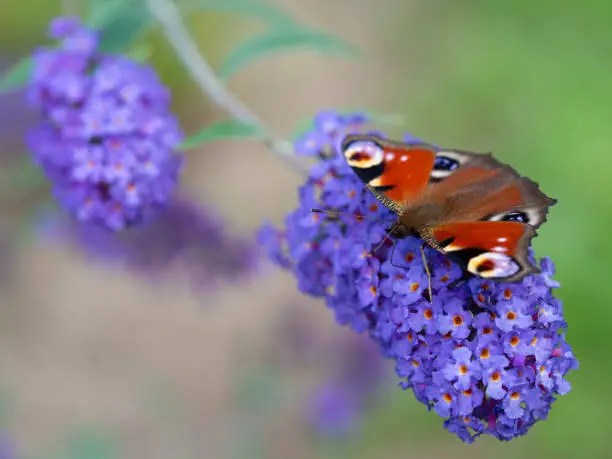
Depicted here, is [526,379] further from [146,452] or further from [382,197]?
[146,452]

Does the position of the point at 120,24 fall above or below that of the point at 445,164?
above

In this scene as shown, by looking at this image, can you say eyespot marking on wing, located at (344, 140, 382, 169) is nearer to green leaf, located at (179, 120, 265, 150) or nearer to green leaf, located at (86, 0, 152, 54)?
green leaf, located at (179, 120, 265, 150)

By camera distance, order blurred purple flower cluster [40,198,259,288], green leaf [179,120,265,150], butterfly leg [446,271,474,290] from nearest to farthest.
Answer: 1. butterfly leg [446,271,474,290]
2. green leaf [179,120,265,150]
3. blurred purple flower cluster [40,198,259,288]

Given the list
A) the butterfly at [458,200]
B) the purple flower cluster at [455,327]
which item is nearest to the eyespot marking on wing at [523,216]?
the butterfly at [458,200]

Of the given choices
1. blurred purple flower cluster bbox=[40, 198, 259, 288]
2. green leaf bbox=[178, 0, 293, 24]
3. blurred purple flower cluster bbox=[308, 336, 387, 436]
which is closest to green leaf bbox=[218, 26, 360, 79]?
green leaf bbox=[178, 0, 293, 24]

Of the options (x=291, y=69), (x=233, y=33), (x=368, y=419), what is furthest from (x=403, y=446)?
(x=233, y=33)

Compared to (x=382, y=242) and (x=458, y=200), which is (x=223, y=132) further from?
(x=458, y=200)

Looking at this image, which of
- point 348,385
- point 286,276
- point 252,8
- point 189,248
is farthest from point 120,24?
point 286,276
